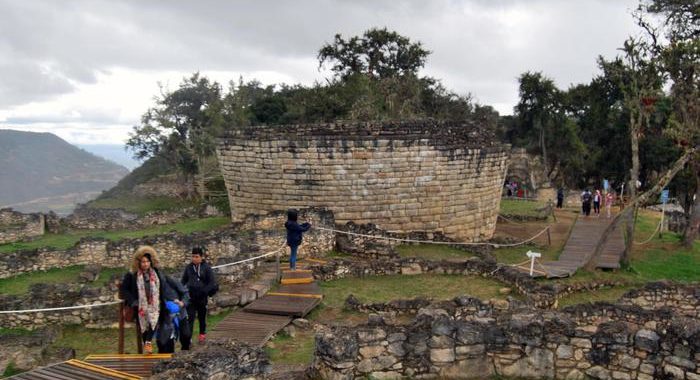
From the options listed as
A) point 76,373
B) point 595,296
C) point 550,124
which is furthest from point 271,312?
point 550,124

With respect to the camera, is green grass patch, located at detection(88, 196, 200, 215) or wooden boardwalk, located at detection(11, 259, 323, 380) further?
green grass patch, located at detection(88, 196, 200, 215)

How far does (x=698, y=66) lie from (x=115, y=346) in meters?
20.4

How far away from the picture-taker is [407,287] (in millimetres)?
14430

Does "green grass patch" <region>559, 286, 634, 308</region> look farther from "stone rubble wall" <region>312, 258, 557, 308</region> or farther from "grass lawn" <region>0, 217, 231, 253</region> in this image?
"grass lawn" <region>0, 217, 231, 253</region>

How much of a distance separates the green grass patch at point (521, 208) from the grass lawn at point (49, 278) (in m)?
→ 19.8

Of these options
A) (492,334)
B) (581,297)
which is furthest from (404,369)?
(581,297)

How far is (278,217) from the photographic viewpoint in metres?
18.7

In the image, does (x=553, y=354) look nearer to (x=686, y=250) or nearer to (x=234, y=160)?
(x=234, y=160)

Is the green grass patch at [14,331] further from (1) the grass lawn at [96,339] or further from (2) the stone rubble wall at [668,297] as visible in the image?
(2) the stone rubble wall at [668,297]

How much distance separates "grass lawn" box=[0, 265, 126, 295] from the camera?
14.4m

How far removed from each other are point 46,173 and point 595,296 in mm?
100164

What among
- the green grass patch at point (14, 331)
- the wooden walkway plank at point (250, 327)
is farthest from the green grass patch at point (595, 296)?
the green grass patch at point (14, 331)

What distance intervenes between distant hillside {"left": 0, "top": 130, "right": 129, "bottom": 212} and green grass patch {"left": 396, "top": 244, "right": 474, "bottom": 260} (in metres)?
60.2

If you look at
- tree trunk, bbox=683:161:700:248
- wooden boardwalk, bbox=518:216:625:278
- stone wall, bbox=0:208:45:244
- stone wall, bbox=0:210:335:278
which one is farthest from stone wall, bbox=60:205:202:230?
tree trunk, bbox=683:161:700:248
